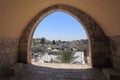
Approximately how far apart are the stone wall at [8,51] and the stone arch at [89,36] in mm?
367

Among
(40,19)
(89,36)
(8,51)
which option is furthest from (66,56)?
(8,51)

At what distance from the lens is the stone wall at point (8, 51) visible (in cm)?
444

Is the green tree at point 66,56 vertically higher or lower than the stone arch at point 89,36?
lower

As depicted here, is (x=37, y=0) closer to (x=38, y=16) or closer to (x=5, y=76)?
(x=38, y=16)

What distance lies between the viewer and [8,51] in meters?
4.97

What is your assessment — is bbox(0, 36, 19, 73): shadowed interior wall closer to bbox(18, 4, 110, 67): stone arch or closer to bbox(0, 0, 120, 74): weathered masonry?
bbox(0, 0, 120, 74): weathered masonry

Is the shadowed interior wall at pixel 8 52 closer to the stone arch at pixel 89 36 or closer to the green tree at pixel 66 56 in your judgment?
the stone arch at pixel 89 36

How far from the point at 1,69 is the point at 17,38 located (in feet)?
5.72

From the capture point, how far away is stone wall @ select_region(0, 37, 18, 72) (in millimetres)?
4443

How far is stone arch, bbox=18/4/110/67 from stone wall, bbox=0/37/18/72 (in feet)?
1.20

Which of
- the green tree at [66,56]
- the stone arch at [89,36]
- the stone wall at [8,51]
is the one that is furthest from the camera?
the green tree at [66,56]

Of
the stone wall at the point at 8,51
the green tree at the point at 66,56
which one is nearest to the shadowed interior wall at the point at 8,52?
the stone wall at the point at 8,51

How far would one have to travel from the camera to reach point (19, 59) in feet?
19.7

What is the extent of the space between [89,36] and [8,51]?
290cm
